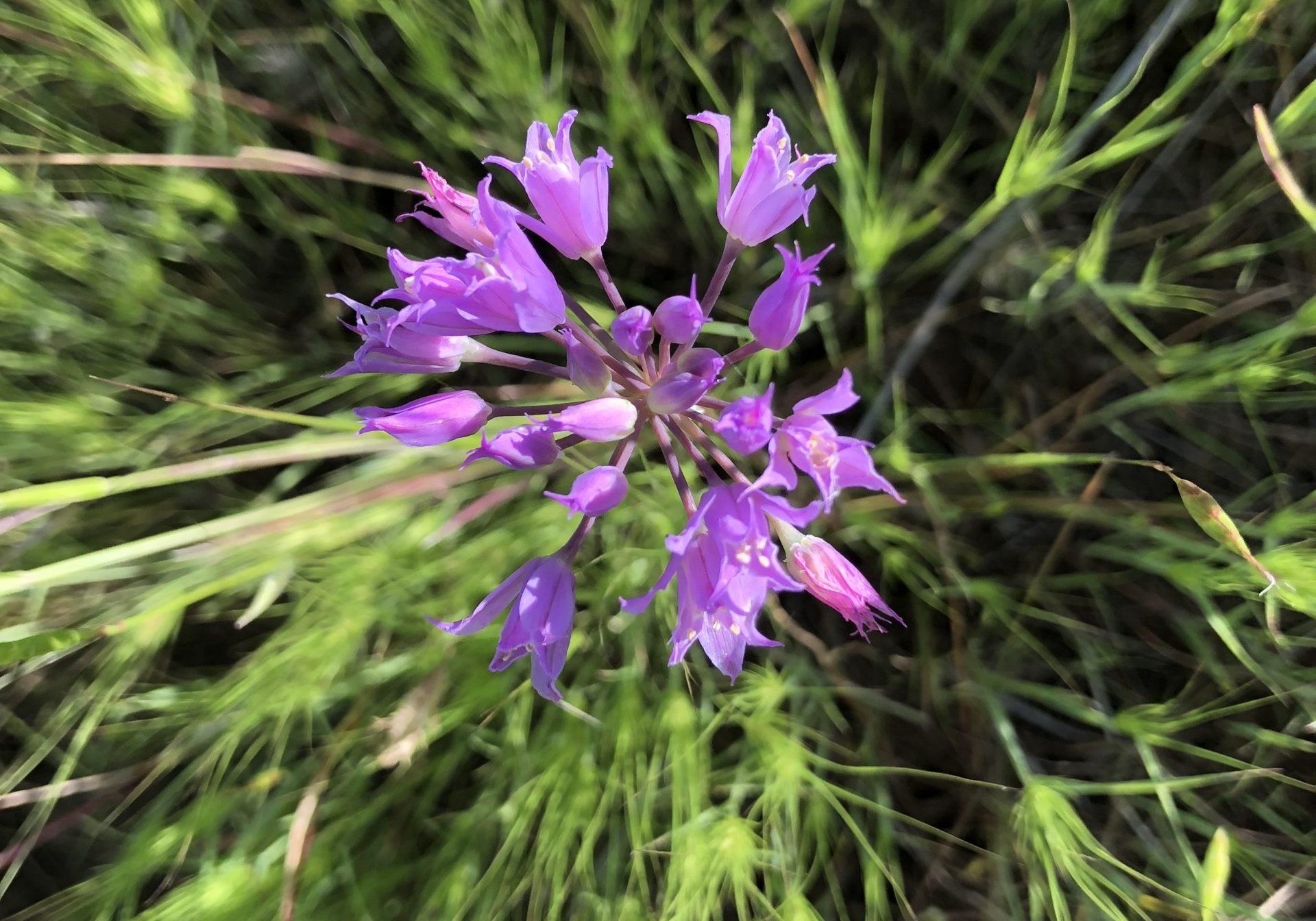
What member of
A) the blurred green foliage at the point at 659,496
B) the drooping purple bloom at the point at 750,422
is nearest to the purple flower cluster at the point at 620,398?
the drooping purple bloom at the point at 750,422

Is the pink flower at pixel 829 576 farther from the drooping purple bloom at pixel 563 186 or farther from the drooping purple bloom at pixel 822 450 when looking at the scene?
the drooping purple bloom at pixel 563 186

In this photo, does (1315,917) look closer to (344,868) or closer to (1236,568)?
(1236,568)

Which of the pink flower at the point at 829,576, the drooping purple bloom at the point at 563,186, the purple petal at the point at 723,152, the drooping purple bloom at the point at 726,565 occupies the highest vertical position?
the drooping purple bloom at the point at 563,186

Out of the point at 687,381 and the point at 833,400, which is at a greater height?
the point at 687,381

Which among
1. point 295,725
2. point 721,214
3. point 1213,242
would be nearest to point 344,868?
point 295,725

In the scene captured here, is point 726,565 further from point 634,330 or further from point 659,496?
point 659,496

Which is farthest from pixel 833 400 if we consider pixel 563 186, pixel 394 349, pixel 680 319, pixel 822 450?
pixel 394 349

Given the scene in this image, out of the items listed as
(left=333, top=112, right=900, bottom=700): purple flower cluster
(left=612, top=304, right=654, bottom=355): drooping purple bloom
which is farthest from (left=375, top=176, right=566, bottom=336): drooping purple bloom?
(left=612, top=304, right=654, bottom=355): drooping purple bloom

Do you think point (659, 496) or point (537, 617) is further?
point (659, 496)

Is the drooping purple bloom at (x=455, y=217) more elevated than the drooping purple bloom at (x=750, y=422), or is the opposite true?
the drooping purple bloom at (x=455, y=217)
